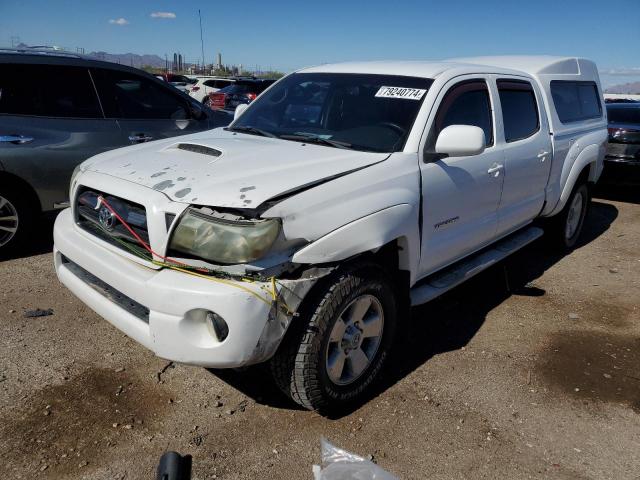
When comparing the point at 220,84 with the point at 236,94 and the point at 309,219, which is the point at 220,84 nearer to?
the point at 236,94

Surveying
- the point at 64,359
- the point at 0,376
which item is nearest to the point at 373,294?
the point at 64,359

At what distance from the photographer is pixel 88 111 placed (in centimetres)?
525

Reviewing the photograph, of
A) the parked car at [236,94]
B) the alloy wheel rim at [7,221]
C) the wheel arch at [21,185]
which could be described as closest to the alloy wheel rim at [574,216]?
the wheel arch at [21,185]

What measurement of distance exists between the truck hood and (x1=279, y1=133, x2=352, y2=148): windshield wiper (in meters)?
0.08

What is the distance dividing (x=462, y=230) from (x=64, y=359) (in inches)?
106

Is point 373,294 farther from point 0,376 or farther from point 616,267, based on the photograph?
point 616,267

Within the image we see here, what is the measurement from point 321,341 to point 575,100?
4.45 meters

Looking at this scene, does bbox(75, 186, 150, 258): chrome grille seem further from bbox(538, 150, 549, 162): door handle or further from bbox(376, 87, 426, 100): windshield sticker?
bbox(538, 150, 549, 162): door handle

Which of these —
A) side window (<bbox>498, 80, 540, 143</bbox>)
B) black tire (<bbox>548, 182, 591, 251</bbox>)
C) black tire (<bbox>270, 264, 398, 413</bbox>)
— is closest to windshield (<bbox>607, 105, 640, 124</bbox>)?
black tire (<bbox>548, 182, 591, 251</bbox>)

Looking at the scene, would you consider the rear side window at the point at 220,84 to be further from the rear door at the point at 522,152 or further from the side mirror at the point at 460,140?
the side mirror at the point at 460,140

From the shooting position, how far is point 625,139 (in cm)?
818

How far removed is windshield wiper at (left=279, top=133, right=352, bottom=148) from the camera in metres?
3.28

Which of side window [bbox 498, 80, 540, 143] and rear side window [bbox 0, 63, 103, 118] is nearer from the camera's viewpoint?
side window [bbox 498, 80, 540, 143]

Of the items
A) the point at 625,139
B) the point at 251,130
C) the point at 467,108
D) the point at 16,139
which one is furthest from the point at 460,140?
the point at 625,139
